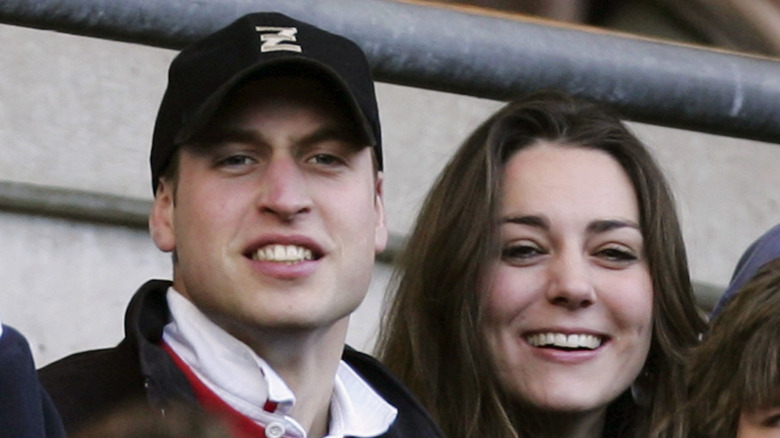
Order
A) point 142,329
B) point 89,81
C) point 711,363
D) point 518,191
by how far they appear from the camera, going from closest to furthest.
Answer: point 142,329, point 711,363, point 518,191, point 89,81

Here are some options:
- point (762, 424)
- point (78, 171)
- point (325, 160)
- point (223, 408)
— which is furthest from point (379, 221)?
point (78, 171)

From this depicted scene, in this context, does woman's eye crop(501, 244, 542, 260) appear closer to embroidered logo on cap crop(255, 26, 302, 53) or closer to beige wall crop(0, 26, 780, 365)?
embroidered logo on cap crop(255, 26, 302, 53)

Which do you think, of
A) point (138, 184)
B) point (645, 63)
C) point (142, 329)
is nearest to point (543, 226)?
point (645, 63)

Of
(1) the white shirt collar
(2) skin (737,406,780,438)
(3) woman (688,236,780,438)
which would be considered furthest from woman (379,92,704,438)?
(1) the white shirt collar

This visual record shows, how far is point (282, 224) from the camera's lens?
3215 mm

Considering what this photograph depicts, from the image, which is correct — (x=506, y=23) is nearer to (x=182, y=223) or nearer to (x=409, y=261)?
(x=182, y=223)

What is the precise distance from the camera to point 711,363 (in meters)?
3.75

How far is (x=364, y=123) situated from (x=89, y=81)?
2036 mm

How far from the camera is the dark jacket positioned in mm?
3107

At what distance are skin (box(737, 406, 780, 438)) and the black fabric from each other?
1.44 meters

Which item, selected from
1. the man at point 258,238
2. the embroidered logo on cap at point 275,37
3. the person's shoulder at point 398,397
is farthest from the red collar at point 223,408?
the embroidered logo on cap at point 275,37

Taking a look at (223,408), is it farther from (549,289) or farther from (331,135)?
(549,289)

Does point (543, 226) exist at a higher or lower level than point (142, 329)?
higher

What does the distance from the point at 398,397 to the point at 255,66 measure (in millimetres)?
598
